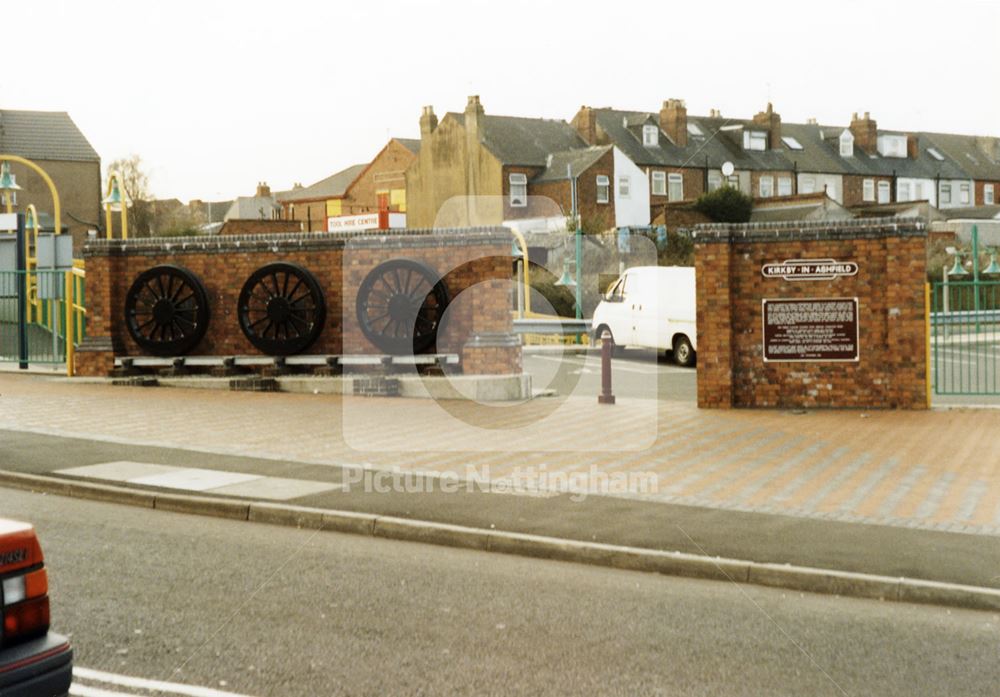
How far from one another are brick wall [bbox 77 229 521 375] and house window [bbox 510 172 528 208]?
4067 centimetres

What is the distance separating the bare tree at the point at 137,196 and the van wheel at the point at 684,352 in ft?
187

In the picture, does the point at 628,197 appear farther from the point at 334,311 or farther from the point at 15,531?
the point at 15,531

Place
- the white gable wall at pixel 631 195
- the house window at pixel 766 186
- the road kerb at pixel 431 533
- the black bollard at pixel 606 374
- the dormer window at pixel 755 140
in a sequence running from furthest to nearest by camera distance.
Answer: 1. the dormer window at pixel 755 140
2. the house window at pixel 766 186
3. the white gable wall at pixel 631 195
4. the black bollard at pixel 606 374
5. the road kerb at pixel 431 533

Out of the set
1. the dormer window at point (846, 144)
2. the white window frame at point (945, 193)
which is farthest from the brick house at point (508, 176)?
the white window frame at point (945, 193)

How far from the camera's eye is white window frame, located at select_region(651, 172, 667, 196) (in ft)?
206

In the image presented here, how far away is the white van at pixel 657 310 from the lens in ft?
79.1

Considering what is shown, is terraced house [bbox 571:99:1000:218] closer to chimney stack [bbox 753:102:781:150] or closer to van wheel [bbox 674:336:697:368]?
chimney stack [bbox 753:102:781:150]

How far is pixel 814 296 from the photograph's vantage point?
15383 mm

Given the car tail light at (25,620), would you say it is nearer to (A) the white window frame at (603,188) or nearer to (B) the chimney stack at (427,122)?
(A) the white window frame at (603,188)

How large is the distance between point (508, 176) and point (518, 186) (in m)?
0.80

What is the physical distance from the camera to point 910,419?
14258mm

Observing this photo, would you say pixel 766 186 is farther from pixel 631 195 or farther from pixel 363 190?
pixel 363 190

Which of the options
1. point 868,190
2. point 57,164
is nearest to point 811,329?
point 868,190

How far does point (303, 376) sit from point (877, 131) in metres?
66.0
